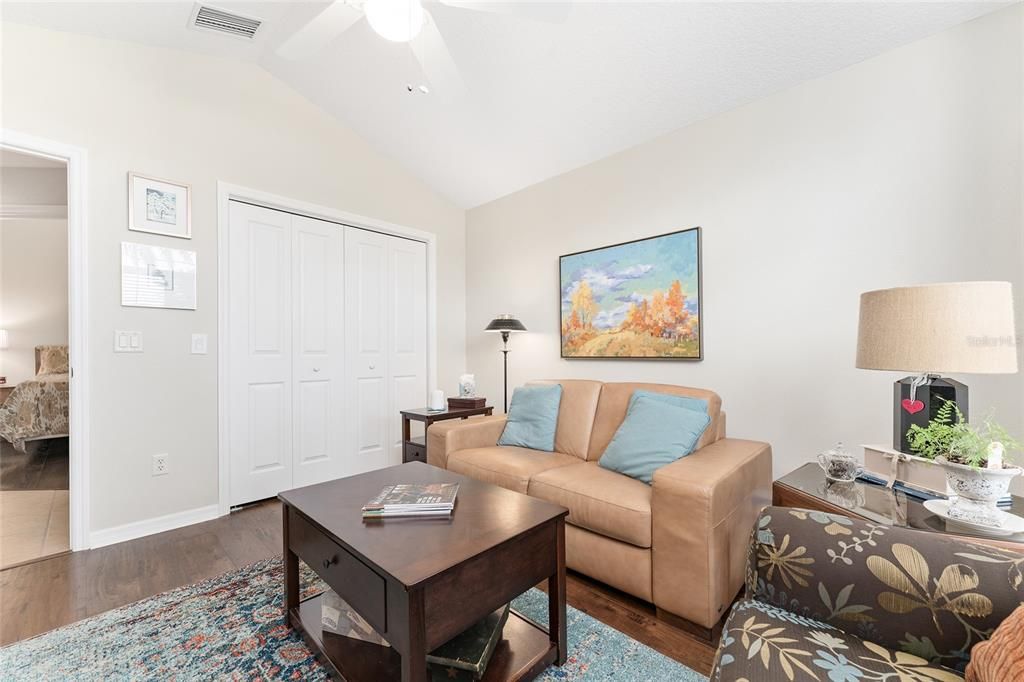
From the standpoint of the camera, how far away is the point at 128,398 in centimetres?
239

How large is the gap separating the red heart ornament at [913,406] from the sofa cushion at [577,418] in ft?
4.67

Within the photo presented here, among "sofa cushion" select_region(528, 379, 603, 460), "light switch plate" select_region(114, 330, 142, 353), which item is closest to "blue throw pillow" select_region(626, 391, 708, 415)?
"sofa cushion" select_region(528, 379, 603, 460)

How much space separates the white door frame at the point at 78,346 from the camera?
7.33 ft

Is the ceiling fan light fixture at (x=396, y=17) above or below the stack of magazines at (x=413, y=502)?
above

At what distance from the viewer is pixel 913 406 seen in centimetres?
140

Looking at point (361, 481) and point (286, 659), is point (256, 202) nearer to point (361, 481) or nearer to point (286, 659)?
point (361, 481)

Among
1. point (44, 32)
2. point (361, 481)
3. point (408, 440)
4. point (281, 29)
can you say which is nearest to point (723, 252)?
point (361, 481)

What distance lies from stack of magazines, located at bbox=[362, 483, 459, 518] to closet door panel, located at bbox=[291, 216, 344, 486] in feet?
6.18

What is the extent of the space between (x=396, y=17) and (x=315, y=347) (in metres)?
2.40

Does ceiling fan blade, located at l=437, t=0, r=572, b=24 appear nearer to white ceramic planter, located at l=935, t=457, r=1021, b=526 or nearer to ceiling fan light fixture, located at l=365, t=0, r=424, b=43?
ceiling fan light fixture, located at l=365, t=0, r=424, b=43

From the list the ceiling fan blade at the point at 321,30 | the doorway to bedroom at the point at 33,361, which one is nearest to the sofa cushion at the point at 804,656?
the ceiling fan blade at the point at 321,30

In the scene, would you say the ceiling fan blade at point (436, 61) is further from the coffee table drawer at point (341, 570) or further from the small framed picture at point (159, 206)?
the small framed picture at point (159, 206)

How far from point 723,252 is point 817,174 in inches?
21.6

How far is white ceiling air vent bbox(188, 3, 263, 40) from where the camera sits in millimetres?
2285
